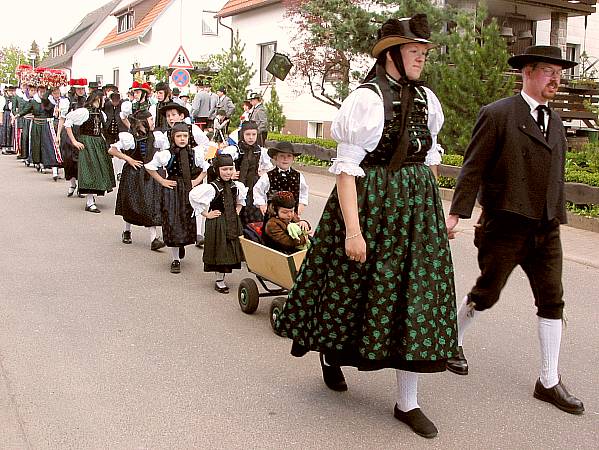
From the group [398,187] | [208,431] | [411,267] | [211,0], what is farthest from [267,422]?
[211,0]

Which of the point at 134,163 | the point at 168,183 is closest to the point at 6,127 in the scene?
the point at 134,163

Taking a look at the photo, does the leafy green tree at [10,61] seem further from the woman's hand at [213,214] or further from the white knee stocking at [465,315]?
the white knee stocking at [465,315]

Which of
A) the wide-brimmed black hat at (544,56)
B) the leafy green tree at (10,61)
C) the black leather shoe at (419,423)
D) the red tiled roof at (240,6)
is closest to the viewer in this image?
the black leather shoe at (419,423)

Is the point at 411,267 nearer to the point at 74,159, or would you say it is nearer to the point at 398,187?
the point at 398,187

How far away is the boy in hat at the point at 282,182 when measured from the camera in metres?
6.80

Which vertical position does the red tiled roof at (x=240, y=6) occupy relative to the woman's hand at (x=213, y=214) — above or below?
above

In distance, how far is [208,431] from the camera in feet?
13.5

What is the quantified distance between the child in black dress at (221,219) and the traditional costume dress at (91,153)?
5292 mm

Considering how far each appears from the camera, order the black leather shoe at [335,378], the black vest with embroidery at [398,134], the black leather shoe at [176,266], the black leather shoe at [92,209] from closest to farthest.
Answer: the black vest with embroidery at [398,134]
the black leather shoe at [335,378]
the black leather shoe at [176,266]
the black leather shoe at [92,209]

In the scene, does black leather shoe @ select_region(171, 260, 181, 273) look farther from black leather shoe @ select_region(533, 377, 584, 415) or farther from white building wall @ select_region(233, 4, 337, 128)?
white building wall @ select_region(233, 4, 337, 128)

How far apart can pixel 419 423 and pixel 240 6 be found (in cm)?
2541

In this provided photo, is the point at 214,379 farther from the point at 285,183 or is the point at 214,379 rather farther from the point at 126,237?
the point at 126,237

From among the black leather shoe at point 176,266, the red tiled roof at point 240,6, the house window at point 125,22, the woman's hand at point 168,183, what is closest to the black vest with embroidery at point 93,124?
the woman's hand at point 168,183

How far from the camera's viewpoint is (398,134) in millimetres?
3975
